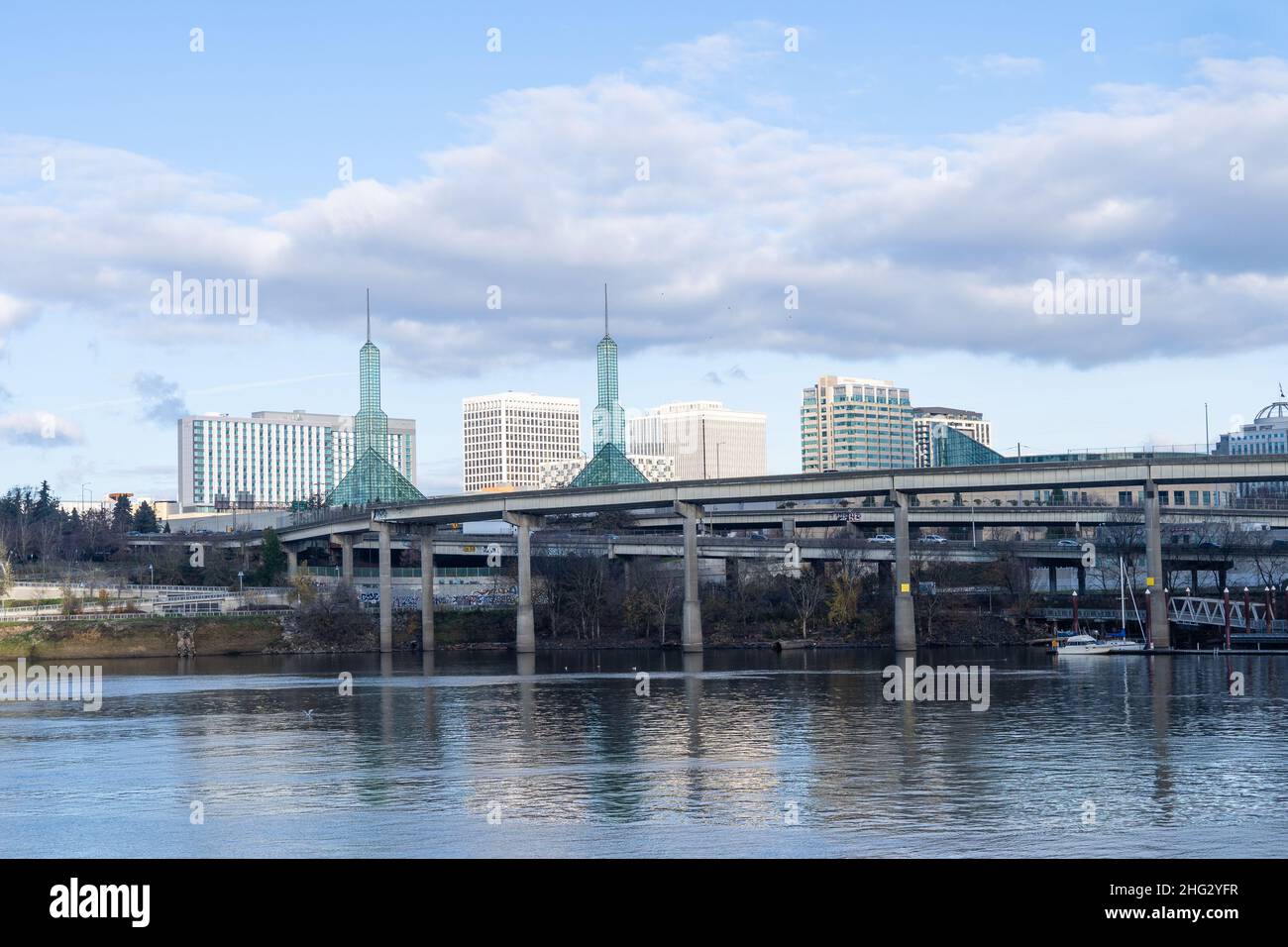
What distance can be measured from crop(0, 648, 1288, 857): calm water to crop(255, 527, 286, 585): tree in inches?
3514

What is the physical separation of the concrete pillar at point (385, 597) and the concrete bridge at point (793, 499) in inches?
4.3

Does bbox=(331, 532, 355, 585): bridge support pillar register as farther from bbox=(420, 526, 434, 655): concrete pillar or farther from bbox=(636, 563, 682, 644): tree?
bbox=(636, 563, 682, 644): tree

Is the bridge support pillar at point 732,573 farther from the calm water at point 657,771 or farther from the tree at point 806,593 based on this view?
the calm water at point 657,771

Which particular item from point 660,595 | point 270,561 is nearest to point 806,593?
point 660,595

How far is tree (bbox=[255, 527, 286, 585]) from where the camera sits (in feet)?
587

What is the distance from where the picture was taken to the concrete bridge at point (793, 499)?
120812 millimetres

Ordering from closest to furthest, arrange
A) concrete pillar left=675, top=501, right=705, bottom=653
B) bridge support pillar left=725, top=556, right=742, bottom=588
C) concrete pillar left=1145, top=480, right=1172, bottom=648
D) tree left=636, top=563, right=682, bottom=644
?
1. concrete pillar left=1145, top=480, right=1172, bottom=648
2. concrete pillar left=675, top=501, right=705, bottom=653
3. tree left=636, top=563, right=682, bottom=644
4. bridge support pillar left=725, top=556, right=742, bottom=588

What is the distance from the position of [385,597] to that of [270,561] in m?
33.9

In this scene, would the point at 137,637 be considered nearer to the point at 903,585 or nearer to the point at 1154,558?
the point at 903,585

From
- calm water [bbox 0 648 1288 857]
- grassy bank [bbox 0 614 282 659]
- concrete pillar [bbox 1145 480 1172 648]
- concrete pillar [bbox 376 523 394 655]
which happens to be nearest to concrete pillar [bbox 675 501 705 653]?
concrete pillar [bbox 376 523 394 655]

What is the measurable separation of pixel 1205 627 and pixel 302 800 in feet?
372
